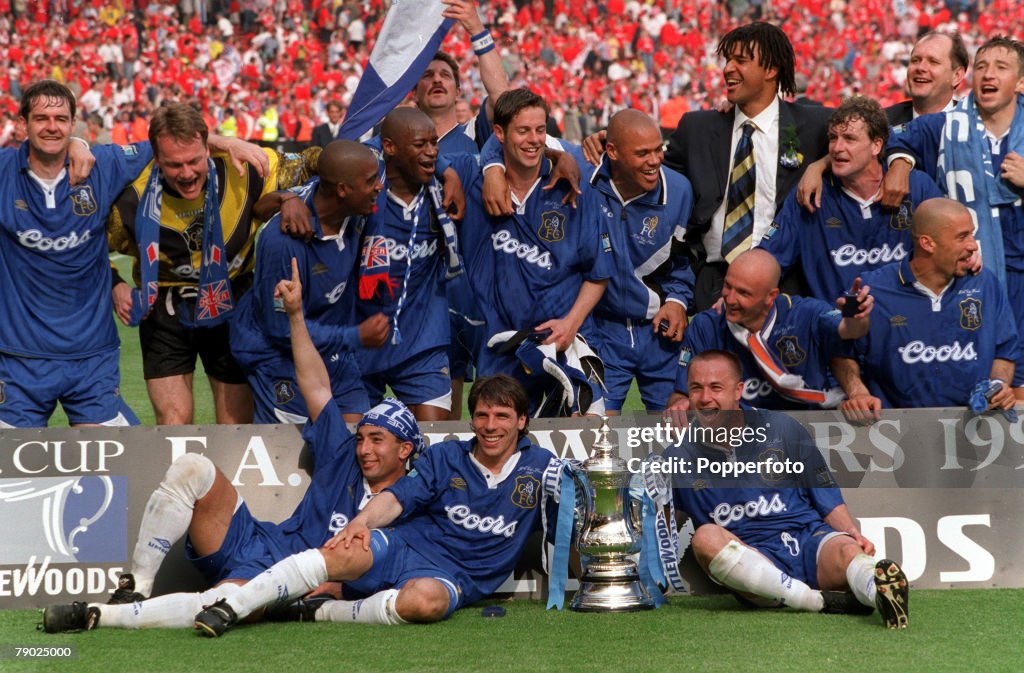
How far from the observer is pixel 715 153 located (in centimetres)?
657

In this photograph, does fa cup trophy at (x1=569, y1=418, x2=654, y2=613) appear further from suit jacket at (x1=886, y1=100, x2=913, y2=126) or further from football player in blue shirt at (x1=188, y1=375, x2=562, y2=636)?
suit jacket at (x1=886, y1=100, x2=913, y2=126)

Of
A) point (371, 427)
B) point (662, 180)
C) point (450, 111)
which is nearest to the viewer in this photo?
point (371, 427)

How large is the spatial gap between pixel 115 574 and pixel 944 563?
3.36m

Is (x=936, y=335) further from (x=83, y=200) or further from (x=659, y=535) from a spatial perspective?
(x=83, y=200)

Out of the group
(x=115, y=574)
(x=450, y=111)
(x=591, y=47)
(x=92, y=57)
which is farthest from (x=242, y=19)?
(x=115, y=574)

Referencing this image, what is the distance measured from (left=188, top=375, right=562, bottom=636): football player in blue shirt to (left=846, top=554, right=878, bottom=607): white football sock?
46.2 inches

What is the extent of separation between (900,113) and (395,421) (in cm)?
348

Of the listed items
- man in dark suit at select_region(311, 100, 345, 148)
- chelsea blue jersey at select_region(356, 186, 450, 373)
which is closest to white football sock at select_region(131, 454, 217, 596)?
chelsea blue jersey at select_region(356, 186, 450, 373)

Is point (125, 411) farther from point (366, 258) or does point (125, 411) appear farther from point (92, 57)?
point (92, 57)

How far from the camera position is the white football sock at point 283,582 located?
191 inches

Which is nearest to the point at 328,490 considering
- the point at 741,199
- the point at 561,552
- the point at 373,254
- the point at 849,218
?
the point at 561,552

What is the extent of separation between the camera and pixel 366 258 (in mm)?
6117

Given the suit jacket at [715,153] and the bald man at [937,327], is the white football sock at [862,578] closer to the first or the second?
the bald man at [937,327]

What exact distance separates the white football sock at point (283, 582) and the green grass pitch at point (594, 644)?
0.11 m
